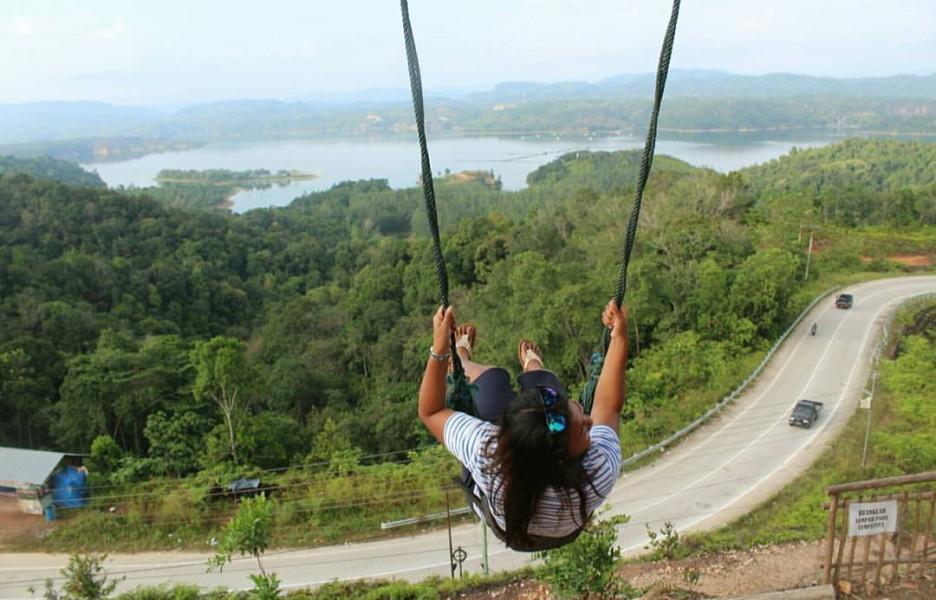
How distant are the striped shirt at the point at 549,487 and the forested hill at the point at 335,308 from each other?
7.46 m

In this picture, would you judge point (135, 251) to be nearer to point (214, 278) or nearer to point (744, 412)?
point (214, 278)

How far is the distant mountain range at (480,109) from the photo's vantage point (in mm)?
69812

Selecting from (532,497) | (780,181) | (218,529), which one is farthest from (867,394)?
(780,181)

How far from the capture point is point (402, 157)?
73.6 meters


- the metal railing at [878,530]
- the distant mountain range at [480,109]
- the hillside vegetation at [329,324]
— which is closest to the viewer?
the metal railing at [878,530]

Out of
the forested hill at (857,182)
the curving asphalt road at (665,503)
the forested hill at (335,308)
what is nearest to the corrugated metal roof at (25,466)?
the forested hill at (335,308)

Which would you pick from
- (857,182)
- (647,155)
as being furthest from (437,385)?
(857,182)

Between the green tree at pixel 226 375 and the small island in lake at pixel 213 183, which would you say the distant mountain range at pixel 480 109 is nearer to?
the small island in lake at pixel 213 183

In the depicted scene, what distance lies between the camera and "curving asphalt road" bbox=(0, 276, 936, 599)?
5.91m

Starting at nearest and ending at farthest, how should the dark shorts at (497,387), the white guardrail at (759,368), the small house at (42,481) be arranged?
1. the dark shorts at (497,387)
2. the small house at (42,481)
3. the white guardrail at (759,368)

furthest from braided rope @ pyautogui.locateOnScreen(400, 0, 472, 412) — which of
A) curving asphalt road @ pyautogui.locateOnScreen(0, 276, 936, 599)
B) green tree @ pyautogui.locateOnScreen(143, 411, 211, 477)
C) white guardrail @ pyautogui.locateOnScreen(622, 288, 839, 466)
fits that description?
green tree @ pyautogui.locateOnScreen(143, 411, 211, 477)

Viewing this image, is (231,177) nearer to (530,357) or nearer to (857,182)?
(857,182)

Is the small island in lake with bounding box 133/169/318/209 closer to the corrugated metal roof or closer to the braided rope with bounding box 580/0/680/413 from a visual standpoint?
the corrugated metal roof

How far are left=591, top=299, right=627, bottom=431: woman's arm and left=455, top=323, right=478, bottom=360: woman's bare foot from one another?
1.15 ft
